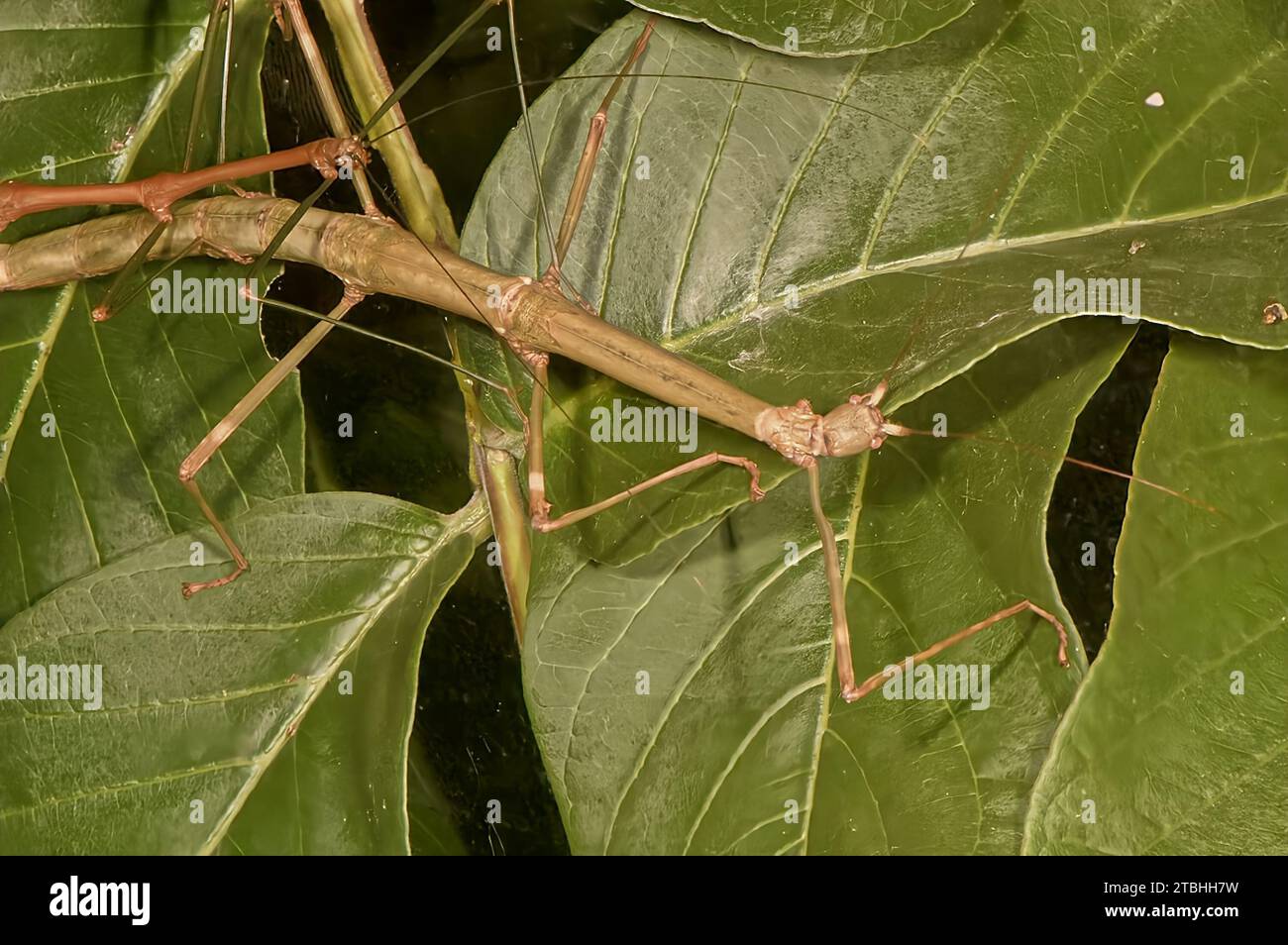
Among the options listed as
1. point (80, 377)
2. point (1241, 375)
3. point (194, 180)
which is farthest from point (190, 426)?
point (1241, 375)

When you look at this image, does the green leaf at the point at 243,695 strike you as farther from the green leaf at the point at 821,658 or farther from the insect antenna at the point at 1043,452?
the insect antenna at the point at 1043,452

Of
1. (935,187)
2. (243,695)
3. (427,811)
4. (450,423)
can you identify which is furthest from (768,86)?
(427,811)

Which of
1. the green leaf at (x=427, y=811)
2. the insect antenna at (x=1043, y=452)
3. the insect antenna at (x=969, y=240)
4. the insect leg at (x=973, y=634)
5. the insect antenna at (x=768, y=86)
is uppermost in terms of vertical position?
the insect antenna at (x=768, y=86)

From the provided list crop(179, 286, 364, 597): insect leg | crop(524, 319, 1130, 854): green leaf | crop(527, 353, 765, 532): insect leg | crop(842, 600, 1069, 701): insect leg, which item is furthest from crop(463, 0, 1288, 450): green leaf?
crop(179, 286, 364, 597): insect leg

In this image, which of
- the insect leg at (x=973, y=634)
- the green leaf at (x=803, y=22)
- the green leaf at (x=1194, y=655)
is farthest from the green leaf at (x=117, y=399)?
the green leaf at (x=1194, y=655)

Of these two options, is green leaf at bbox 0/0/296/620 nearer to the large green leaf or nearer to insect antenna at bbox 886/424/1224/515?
the large green leaf

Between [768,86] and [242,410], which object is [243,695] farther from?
[768,86]
